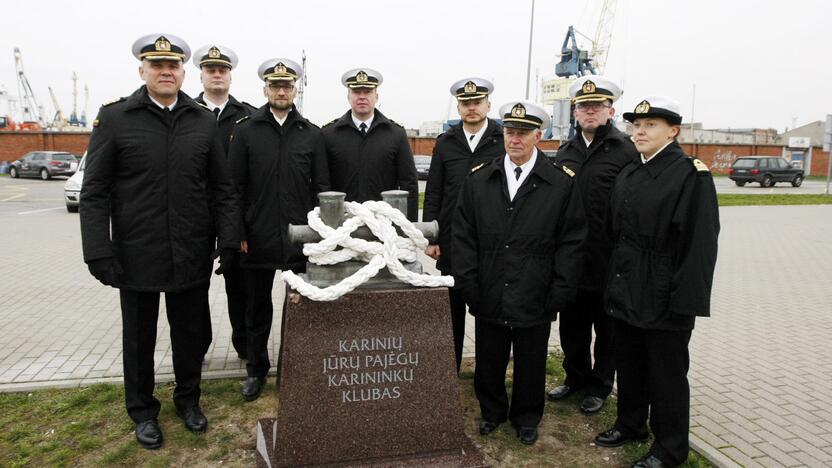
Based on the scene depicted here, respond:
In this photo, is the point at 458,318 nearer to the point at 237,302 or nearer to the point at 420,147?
the point at 237,302

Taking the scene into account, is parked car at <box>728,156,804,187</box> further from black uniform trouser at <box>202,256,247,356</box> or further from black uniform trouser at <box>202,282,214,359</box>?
black uniform trouser at <box>202,282,214,359</box>

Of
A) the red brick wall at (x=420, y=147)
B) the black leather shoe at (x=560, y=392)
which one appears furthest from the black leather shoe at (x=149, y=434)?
the red brick wall at (x=420, y=147)

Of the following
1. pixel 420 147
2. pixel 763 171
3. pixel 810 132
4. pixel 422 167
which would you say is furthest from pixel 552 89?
pixel 422 167

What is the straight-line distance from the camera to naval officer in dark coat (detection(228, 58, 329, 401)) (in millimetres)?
4133

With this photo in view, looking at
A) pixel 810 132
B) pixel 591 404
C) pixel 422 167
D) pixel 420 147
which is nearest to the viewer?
pixel 591 404

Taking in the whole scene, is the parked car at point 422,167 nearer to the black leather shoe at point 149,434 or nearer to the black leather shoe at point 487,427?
the black leather shoe at point 487,427

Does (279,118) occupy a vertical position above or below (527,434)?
above

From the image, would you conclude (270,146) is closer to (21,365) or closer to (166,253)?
(166,253)

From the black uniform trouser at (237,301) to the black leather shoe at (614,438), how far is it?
2659 millimetres

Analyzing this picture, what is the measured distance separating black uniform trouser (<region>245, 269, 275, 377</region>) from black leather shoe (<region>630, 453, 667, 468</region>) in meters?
2.51

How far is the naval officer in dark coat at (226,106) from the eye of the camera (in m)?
4.62

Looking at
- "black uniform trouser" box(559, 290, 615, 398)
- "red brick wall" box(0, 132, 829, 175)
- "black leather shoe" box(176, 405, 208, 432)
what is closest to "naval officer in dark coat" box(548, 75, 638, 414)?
"black uniform trouser" box(559, 290, 615, 398)

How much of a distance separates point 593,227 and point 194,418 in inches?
109

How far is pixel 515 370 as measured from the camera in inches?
147
